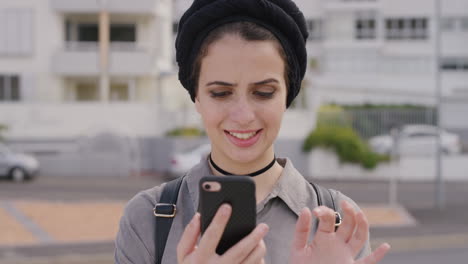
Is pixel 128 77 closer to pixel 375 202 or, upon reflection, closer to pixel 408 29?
pixel 375 202

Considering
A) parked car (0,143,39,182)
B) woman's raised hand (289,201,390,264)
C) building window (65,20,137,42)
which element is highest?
building window (65,20,137,42)

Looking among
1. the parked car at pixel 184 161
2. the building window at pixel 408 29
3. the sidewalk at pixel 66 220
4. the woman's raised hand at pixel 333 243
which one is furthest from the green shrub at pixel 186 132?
the woman's raised hand at pixel 333 243

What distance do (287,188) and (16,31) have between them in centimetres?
2937

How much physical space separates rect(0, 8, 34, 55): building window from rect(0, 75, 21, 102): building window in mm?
1075

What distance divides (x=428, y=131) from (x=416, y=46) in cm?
1620

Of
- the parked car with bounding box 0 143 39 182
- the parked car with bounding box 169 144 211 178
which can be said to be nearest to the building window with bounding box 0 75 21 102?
the parked car with bounding box 0 143 39 182

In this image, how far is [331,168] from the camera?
25484 mm

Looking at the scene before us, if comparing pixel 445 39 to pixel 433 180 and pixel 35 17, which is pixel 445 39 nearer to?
pixel 433 180

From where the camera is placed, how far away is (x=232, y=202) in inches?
68.6

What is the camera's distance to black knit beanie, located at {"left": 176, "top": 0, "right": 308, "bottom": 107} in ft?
6.76

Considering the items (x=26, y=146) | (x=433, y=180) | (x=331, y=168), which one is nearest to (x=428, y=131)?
(x=433, y=180)

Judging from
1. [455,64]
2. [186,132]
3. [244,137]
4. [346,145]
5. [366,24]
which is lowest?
[346,145]

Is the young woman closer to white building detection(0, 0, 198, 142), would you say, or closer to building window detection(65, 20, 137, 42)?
white building detection(0, 0, 198, 142)

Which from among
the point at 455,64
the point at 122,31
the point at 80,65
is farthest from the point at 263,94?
the point at 455,64
